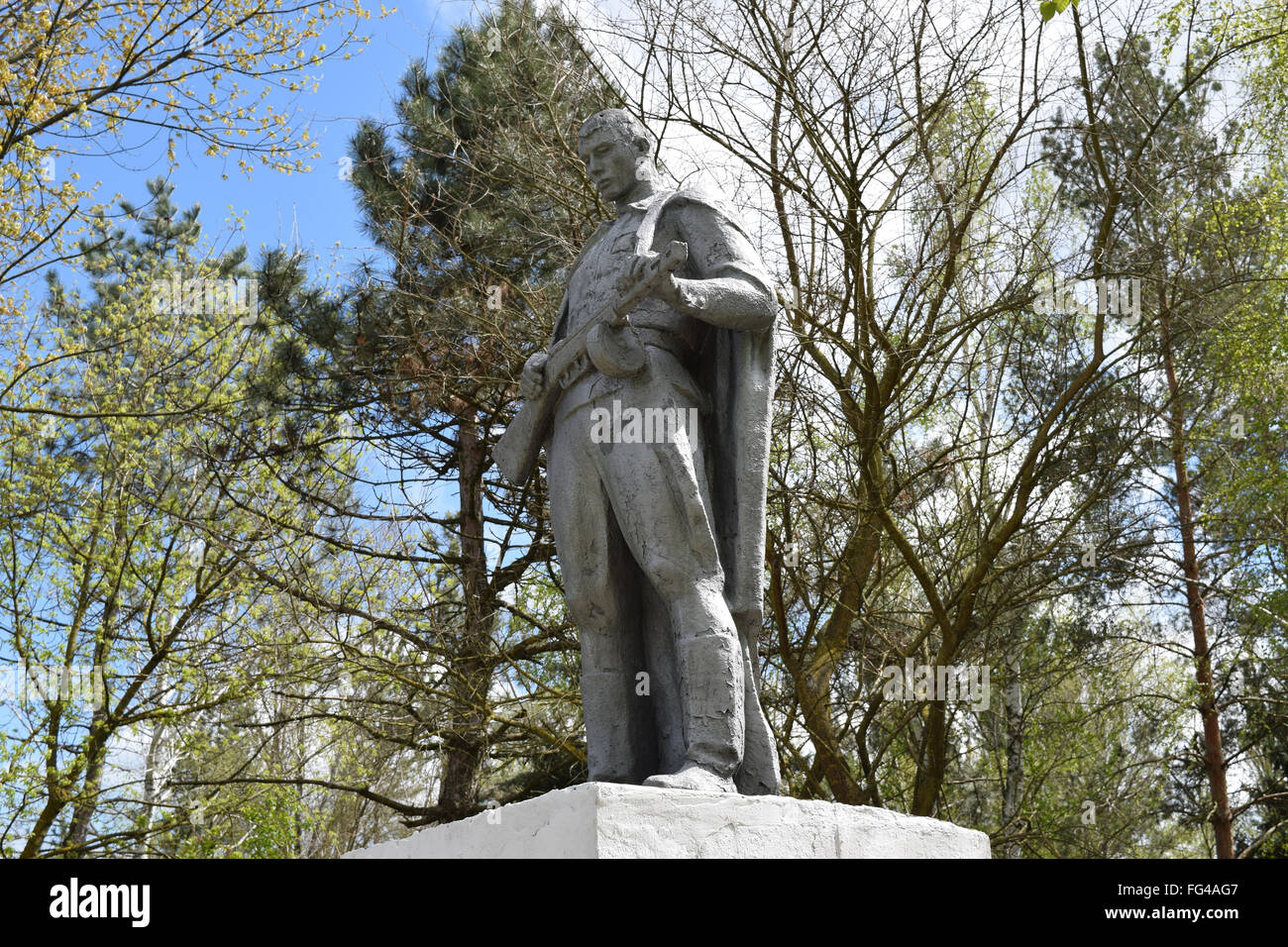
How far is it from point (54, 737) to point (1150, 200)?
1100cm

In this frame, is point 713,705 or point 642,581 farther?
point 642,581

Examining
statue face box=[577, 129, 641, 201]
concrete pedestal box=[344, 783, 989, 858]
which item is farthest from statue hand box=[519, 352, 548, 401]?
concrete pedestal box=[344, 783, 989, 858]

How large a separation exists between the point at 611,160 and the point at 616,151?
0.14 ft

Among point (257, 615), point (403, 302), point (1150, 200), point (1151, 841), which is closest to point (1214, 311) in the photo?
point (1150, 200)

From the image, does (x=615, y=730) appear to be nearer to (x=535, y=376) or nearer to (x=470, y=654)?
(x=535, y=376)

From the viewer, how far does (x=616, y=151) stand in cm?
502

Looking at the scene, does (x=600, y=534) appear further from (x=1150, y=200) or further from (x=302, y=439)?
(x=302, y=439)

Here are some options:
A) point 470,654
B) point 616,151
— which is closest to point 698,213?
point 616,151

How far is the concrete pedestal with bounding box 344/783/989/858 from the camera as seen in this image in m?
3.54

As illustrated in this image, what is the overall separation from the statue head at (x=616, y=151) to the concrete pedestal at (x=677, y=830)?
7.78 feet

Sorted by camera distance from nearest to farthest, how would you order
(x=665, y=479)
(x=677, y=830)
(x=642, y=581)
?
(x=677, y=830) < (x=665, y=479) < (x=642, y=581)

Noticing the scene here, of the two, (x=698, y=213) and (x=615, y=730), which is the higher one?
(x=698, y=213)

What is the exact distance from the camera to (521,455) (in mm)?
4914

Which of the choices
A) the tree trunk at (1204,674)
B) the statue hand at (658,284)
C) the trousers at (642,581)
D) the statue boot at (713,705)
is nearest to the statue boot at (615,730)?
the trousers at (642,581)
